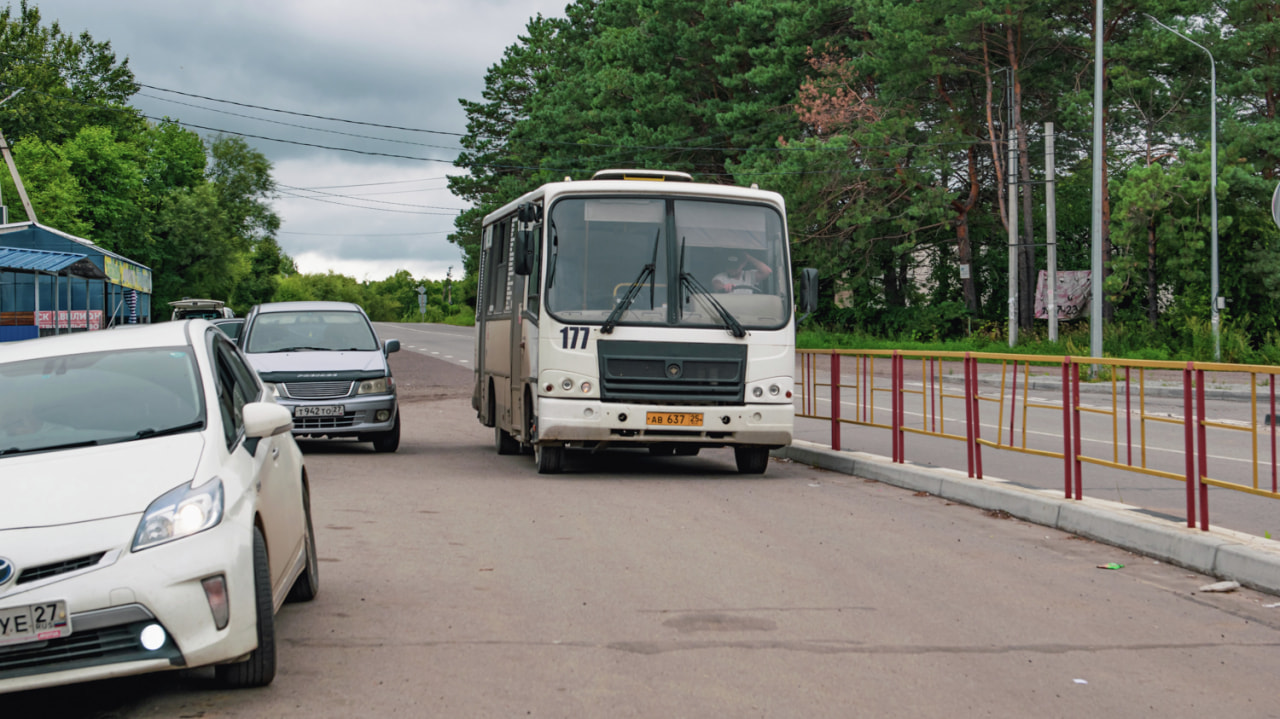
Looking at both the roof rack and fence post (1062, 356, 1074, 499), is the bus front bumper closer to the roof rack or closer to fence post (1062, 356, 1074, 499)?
the roof rack

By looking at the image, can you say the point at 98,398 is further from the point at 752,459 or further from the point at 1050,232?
the point at 1050,232

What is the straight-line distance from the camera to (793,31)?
4628 cm

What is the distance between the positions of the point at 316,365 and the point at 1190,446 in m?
10.2

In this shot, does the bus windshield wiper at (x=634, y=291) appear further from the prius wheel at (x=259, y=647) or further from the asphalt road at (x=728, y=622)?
the prius wheel at (x=259, y=647)

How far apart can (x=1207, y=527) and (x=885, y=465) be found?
466cm

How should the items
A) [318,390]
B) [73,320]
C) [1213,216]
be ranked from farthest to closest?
[73,320] < [1213,216] < [318,390]

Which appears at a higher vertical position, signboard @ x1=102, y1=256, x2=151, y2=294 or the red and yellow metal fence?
signboard @ x1=102, y1=256, x2=151, y2=294

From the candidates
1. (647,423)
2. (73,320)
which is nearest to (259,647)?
(647,423)

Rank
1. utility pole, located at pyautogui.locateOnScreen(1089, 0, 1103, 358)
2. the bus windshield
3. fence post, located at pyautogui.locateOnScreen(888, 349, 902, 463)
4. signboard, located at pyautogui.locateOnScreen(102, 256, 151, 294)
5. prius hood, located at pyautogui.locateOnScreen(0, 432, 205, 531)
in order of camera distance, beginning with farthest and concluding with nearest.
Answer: signboard, located at pyautogui.locateOnScreen(102, 256, 151, 294), utility pole, located at pyautogui.locateOnScreen(1089, 0, 1103, 358), fence post, located at pyautogui.locateOnScreen(888, 349, 902, 463), the bus windshield, prius hood, located at pyautogui.locateOnScreen(0, 432, 205, 531)

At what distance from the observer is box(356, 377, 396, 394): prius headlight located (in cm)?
1556

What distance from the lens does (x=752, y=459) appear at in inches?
540

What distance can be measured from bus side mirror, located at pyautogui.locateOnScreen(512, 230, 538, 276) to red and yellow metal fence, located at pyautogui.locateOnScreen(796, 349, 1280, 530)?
348 cm

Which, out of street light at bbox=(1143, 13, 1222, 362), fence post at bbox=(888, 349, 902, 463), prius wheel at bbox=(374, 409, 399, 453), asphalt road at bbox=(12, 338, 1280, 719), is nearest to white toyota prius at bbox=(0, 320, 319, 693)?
asphalt road at bbox=(12, 338, 1280, 719)

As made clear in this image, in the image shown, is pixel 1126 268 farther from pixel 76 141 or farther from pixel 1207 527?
pixel 76 141
